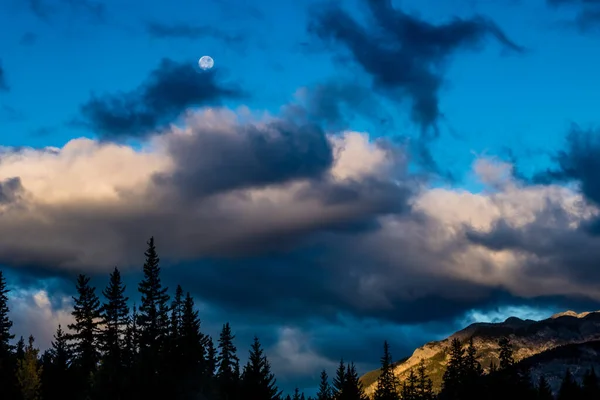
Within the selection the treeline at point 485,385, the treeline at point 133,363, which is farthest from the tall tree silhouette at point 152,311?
the treeline at point 485,385

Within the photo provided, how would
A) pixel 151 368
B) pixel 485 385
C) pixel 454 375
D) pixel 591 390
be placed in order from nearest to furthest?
pixel 151 368
pixel 485 385
pixel 591 390
pixel 454 375

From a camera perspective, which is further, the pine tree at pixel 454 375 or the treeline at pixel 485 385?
the pine tree at pixel 454 375

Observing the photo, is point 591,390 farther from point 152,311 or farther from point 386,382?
A: point 152,311

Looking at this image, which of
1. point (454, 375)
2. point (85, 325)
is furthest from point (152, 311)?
point (454, 375)

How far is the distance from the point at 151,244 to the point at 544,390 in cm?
7923

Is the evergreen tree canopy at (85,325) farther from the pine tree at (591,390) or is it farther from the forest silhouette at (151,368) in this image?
the pine tree at (591,390)

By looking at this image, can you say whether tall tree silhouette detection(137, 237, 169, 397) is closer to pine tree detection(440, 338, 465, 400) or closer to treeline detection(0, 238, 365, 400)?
treeline detection(0, 238, 365, 400)

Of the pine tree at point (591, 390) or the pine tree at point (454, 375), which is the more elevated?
the pine tree at point (454, 375)

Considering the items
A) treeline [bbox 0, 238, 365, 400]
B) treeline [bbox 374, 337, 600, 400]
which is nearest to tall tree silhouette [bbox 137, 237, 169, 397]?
treeline [bbox 0, 238, 365, 400]

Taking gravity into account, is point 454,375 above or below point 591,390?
above

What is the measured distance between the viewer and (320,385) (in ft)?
396

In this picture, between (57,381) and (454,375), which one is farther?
(454,375)

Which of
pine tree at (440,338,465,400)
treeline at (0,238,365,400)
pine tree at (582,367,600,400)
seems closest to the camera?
treeline at (0,238,365,400)

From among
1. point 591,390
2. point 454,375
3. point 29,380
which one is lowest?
point 591,390
